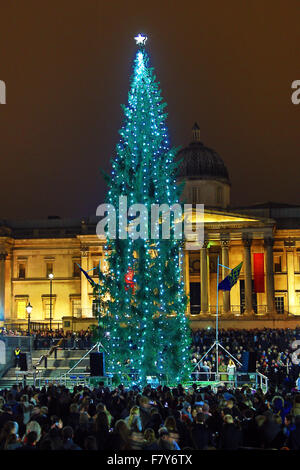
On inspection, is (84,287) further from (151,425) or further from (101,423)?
(101,423)

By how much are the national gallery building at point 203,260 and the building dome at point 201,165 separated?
0.36 ft

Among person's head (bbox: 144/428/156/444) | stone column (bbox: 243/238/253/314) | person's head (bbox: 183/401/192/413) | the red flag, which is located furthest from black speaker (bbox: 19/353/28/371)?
stone column (bbox: 243/238/253/314)

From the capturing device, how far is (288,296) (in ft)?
264

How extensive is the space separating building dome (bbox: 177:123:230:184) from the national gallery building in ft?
0.36

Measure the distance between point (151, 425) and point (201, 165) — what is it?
71.3 meters

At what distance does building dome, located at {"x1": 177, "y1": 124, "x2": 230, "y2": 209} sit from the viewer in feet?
281

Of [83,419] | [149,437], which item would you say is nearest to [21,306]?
[83,419]

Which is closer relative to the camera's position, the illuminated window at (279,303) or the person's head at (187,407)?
the person's head at (187,407)

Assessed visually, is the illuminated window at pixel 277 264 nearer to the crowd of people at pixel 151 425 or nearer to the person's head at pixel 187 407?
the crowd of people at pixel 151 425

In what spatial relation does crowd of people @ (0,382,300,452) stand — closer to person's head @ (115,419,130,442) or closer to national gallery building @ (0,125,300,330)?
person's head @ (115,419,130,442)

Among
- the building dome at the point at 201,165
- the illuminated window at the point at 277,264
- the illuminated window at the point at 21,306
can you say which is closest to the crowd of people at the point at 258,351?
the illuminated window at the point at 277,264

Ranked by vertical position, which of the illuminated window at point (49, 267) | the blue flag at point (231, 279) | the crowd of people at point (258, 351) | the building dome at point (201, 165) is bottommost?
the crowd of people at point (258, 351)

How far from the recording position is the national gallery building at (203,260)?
74.7 m
